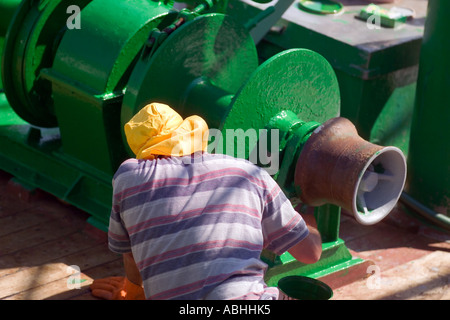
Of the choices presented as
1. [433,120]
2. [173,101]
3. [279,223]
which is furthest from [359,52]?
[279,223]

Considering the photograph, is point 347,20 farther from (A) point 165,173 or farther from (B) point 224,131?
(A) point 165,173

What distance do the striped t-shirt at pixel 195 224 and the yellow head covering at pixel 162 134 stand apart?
0.12ft

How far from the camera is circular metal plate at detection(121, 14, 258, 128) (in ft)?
11.8

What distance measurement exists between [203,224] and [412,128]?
2.03 metres

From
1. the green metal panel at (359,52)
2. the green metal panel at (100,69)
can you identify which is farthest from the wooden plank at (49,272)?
the green metal panel at (359,52)

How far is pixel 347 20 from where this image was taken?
194 inches

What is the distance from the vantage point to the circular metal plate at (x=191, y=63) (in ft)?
11.8

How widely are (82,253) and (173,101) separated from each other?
2.83 ft

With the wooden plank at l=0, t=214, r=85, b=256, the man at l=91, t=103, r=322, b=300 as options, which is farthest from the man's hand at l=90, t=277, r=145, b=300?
the man at l=91, t=103, r=322, b=300

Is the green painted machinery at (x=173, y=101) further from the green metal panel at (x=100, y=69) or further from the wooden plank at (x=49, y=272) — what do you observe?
the wooden plank at (x=49, y=272)

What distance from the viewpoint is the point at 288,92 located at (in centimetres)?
351

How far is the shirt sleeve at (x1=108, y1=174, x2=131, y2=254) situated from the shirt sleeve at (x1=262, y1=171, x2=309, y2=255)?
505 millimetres

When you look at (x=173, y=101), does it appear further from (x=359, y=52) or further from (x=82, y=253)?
(x=359, y=52)

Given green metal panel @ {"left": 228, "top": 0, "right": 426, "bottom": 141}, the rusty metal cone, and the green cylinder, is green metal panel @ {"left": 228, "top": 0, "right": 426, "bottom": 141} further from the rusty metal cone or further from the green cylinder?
the rusty metal cone
